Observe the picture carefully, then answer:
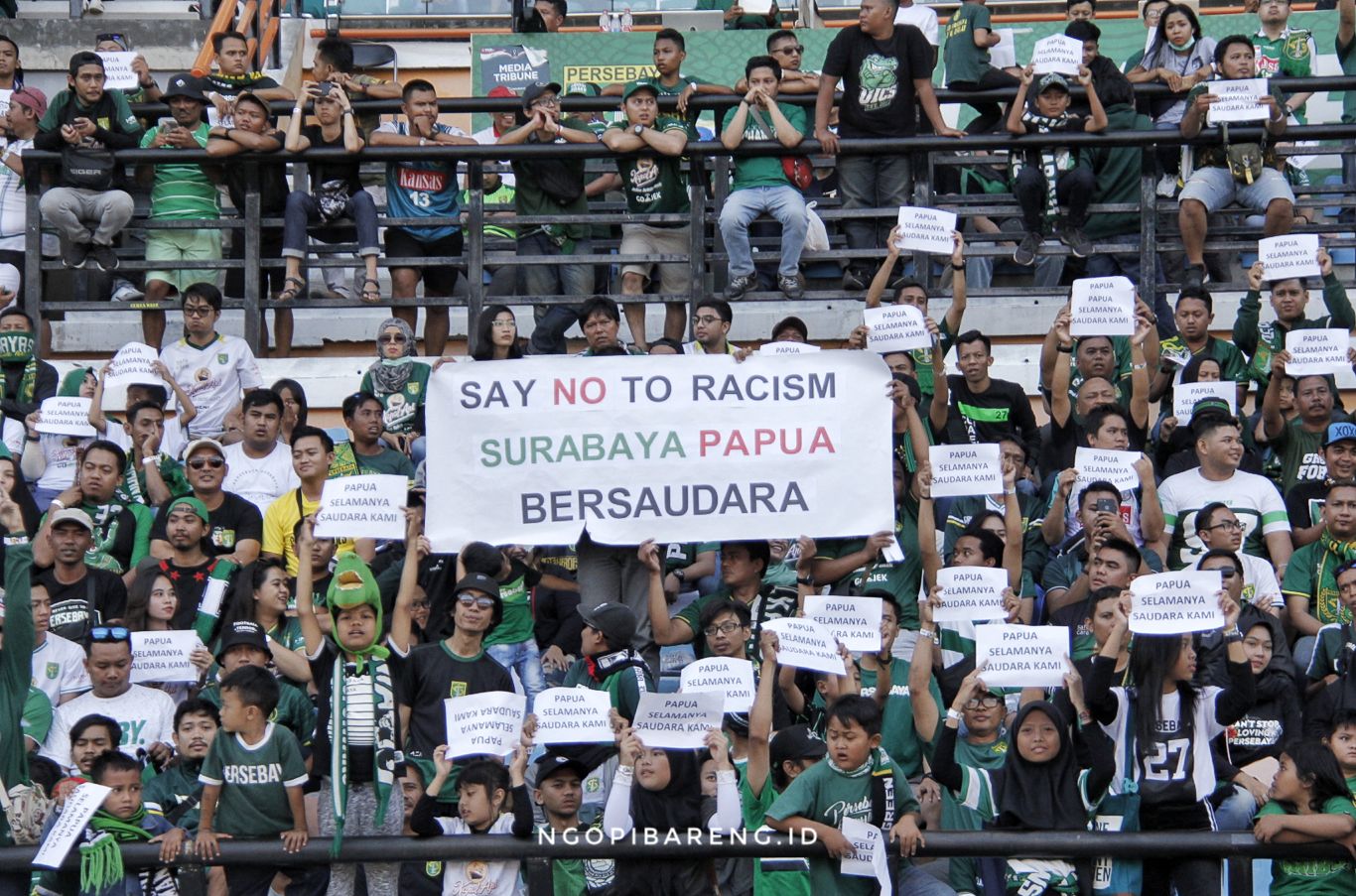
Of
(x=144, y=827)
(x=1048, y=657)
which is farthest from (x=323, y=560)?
(x=1048, y=657)

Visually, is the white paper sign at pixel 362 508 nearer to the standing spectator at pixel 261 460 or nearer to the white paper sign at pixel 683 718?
the standing spectator at pixel 261 460

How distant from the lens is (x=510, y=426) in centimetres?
1117

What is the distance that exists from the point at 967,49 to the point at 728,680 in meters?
7.03

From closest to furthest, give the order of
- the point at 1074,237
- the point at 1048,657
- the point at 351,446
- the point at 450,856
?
the point at 450,856 → the point at 1048,657 → the point at 351,446 → the point at 1074,237

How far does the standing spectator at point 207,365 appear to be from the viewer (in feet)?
41.0

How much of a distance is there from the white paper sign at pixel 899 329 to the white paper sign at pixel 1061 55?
2.05 m

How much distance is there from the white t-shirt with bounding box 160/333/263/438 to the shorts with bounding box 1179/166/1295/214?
5.33 metres

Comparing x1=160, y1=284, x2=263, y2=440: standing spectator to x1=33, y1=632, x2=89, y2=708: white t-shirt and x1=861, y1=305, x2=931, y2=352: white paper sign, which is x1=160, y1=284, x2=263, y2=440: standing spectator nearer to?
x1=33, y1=632, x2=89, y2=708: white t-shirt

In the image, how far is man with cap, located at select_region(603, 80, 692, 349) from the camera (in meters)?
12.9

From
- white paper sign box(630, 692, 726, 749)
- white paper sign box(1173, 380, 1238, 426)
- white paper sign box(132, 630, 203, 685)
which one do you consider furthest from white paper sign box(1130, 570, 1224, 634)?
white paper sign box(132, 630, 203, 685)

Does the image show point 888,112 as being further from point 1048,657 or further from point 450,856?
point 450,856

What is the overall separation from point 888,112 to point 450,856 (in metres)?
6.17

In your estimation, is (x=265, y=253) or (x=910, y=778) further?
(x=265, y=253)

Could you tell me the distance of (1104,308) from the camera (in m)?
11.8
